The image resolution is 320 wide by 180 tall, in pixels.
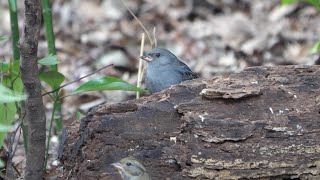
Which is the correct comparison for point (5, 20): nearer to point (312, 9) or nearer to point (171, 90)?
point (312, 9)

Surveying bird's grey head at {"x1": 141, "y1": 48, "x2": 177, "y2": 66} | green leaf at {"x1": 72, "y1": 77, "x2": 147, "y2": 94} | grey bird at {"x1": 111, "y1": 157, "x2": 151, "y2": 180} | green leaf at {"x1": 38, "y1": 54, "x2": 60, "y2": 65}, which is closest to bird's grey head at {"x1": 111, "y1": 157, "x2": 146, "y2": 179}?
grey bird at {"x1": 111, "y1": 157, "x2": 151, "y2": 180}

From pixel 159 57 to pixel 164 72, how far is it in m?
0.34

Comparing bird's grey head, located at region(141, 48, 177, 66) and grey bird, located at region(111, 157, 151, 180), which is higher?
bird's grey head, located at region(141, 48, 177, 66)

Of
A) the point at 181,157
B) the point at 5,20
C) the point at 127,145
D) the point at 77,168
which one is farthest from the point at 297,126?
the point at 5,20

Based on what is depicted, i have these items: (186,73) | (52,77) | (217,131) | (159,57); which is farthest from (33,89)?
(159,57)

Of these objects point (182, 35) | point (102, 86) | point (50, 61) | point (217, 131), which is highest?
point (50, 61)

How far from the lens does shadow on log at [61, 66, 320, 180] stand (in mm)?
4055

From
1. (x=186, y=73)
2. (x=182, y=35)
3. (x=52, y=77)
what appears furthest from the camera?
(x=182, y=35)

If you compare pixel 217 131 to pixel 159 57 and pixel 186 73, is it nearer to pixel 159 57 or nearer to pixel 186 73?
pixel 186 73

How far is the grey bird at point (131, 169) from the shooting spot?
4020 mm

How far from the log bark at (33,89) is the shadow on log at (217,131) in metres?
0.23

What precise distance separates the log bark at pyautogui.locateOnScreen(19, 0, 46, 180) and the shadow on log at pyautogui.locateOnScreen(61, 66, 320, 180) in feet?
0.75

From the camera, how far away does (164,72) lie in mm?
6023

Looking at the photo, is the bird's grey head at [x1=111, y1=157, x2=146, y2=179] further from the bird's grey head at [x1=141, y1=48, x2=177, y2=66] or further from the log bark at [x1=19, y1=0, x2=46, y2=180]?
the bird's grey head at [x1=141, y1=48, x2=177, y2=66]
